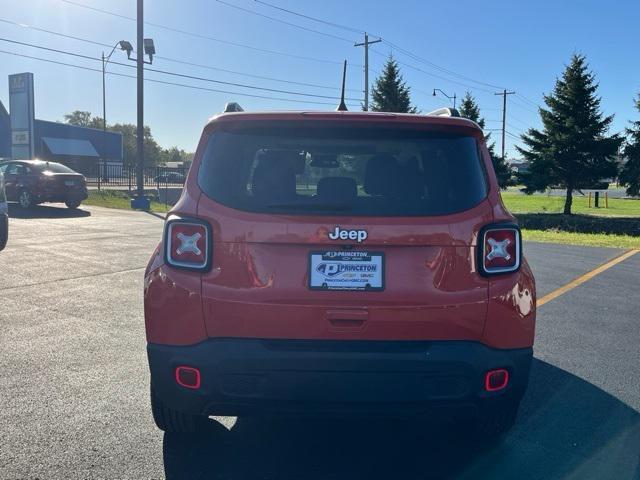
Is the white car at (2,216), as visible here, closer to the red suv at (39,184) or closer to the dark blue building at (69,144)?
the red suv at (39,184)

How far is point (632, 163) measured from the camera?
26531mm

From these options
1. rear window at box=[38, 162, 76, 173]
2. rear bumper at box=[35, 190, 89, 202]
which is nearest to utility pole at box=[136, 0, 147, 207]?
rear bumper at box=[35, 190, 89, 202]

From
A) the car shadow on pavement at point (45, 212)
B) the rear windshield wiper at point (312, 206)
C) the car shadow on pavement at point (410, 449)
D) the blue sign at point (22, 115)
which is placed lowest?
the car shadow on pavement at point (410, 449)

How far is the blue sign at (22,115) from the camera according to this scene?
85.9ft

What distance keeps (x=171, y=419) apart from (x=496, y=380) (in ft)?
5.46

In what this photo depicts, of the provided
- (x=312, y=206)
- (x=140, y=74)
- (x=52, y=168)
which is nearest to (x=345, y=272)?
(x=312, y=206)

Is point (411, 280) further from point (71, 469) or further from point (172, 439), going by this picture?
point (71, 469)

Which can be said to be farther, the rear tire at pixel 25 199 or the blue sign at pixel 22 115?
the blue sign at pixel 22 115

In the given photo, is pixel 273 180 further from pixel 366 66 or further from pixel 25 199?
pixel 366 66

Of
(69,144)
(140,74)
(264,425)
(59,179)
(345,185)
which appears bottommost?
(264,425)

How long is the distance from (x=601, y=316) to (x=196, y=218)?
5.19 m

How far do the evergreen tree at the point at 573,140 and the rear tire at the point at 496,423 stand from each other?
26.1m

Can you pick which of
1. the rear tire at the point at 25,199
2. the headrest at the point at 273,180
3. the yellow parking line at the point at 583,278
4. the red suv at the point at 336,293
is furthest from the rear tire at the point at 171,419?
the rear tire at the point at 25,199

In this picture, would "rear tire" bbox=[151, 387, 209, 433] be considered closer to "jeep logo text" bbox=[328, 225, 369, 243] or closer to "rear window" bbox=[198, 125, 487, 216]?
"rear window" bbox=[198, 125, 487, 216]
